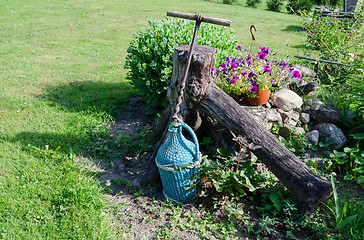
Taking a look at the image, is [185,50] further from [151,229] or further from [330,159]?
[330,159]

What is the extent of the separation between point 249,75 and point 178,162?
1615mm

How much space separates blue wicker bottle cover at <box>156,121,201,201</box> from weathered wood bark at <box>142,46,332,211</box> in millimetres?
452

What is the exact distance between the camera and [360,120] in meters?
3.86

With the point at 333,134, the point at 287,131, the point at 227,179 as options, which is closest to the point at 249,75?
the point at 287,131

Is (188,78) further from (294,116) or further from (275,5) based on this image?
(275,5)

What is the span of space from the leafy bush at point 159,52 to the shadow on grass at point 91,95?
73cm

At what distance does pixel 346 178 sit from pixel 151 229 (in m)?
2.16

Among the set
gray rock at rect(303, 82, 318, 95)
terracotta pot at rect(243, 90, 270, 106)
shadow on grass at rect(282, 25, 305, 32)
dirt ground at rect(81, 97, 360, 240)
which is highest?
shadow on grass at rect(282, 25, 305, 32)

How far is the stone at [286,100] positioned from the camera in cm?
391

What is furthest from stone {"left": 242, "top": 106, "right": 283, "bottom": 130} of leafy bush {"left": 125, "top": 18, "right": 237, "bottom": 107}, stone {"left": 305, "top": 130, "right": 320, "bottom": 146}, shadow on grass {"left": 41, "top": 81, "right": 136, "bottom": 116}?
shadow on grass {"left": 41, "top": 81, "right": 136, "bottom": 116}

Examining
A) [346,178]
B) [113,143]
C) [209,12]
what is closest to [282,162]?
[346,178]

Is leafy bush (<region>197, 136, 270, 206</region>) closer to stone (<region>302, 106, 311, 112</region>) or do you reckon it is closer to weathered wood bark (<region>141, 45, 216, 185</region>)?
weathered wood bark (<region>141, 45, 216, 185</region>)

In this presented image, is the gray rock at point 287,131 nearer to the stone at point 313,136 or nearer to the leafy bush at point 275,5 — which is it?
the stone at point 313,136

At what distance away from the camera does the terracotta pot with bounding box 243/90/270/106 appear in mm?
3734
